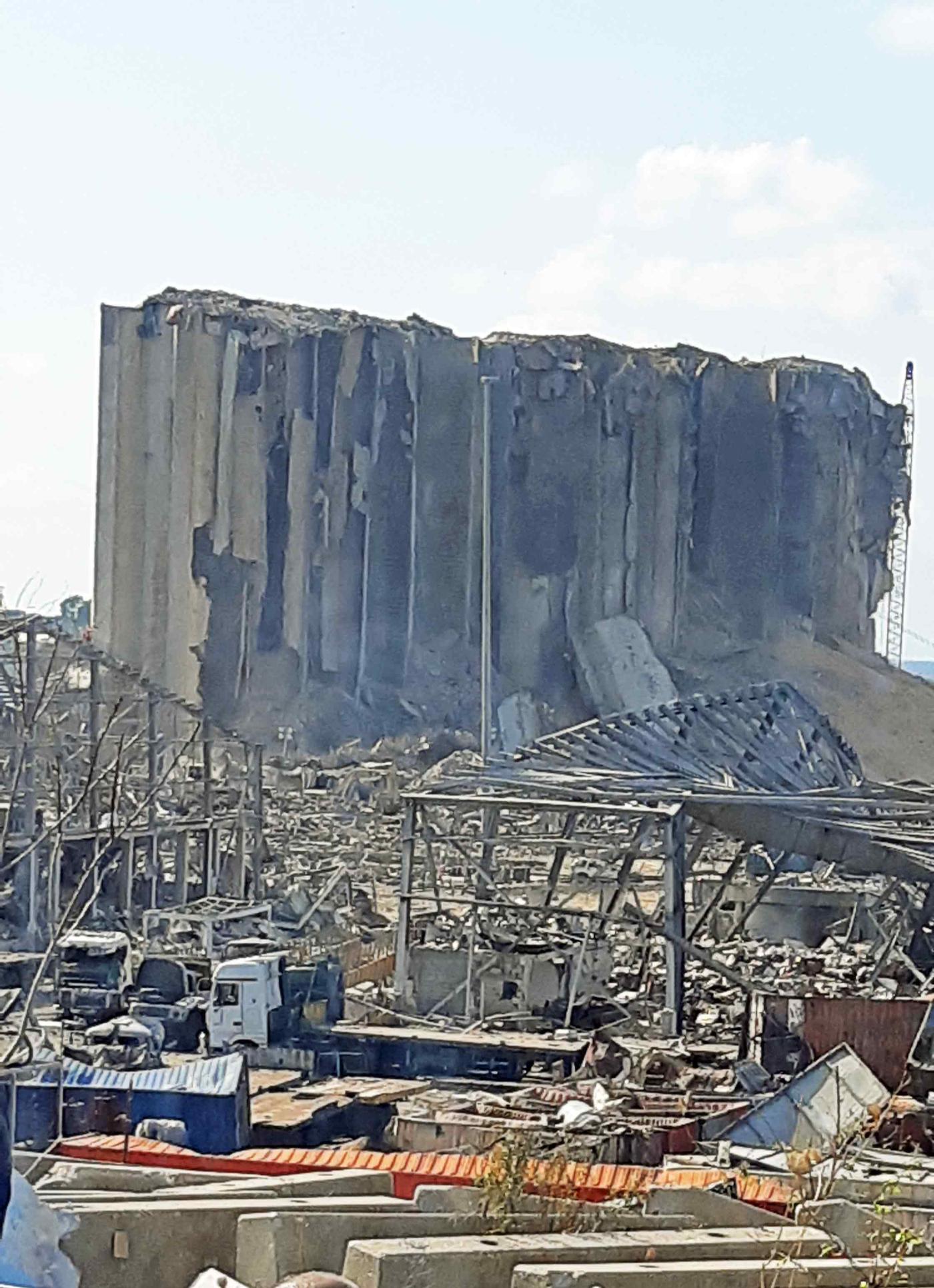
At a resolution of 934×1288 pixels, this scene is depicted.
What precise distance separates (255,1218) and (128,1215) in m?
0.42

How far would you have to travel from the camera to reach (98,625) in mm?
59031

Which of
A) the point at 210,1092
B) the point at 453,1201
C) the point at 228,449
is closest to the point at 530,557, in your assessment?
the point at 228,449

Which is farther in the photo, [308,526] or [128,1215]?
[308,526]

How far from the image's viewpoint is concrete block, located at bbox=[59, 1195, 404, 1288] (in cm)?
582

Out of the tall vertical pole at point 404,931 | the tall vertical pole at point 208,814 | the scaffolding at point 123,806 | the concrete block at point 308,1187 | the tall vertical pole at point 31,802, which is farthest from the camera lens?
the tall vertical pole at point 208,814

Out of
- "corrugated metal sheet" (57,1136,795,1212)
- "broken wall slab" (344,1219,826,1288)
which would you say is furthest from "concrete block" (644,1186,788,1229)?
"corrugated metal sheet" (57,1136,795,1212)

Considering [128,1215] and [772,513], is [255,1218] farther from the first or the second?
[772,513]

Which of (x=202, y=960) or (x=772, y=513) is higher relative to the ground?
(x=772, y=513)

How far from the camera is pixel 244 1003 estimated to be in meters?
15.4

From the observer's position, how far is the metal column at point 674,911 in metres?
16.9

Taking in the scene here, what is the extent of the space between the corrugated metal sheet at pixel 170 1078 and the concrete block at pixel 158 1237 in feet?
18.7

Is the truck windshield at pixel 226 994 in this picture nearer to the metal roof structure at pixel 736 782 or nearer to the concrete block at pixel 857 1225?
the metal roof structure at pixel 736 782

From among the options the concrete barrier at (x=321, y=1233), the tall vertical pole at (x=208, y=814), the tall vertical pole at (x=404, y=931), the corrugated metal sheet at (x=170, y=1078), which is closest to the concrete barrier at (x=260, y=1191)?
the concrete barrier at (x=321, y=1233)

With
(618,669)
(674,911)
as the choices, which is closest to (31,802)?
(674,911)
